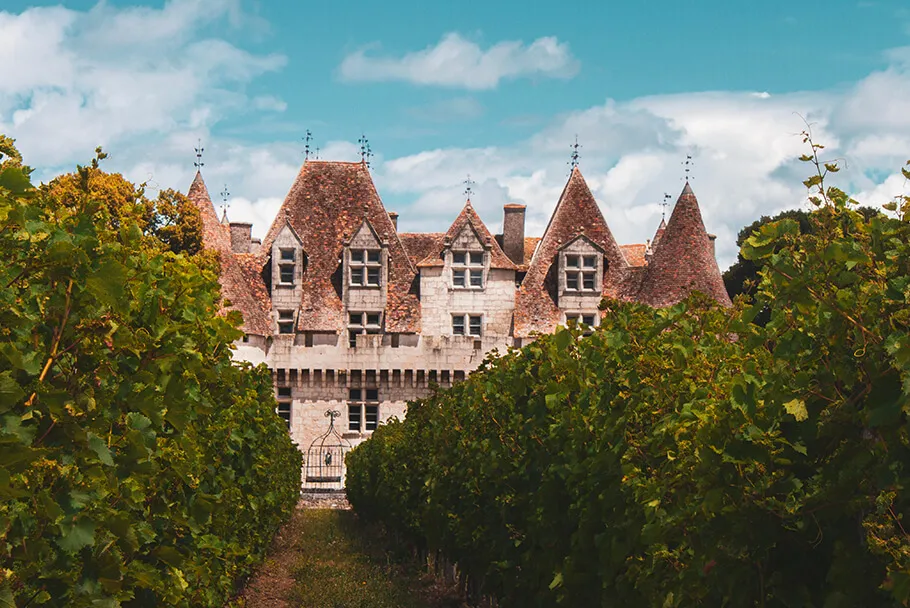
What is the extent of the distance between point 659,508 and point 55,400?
3045mm

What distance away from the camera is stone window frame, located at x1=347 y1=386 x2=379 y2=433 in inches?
1636

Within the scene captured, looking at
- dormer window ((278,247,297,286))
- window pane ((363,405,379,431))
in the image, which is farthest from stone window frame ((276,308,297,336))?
window pane ((363,405,379,431))

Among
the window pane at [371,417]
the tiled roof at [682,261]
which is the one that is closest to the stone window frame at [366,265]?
the window pane at [371,417]

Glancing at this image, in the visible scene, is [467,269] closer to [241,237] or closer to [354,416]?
[354,416]

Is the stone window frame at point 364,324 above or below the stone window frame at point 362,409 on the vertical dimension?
above

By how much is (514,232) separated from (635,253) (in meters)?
6.38

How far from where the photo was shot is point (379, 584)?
638 inches

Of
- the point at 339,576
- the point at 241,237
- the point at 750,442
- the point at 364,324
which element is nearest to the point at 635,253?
the point at 364,324

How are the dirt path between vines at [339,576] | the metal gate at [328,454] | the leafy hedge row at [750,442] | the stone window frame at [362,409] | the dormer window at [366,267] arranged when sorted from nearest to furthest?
the leafy hedge row at [750,442] < the dirt path between vines at [339,576] < the metal gate at [328,454] < the stone window frame at [362,409] < the dormer window at [366,267]

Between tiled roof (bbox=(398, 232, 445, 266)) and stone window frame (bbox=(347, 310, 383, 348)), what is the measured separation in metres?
3.43

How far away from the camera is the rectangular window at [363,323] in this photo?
139ft

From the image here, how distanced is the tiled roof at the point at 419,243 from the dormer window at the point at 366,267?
2.47m

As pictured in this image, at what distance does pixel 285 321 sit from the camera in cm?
4231

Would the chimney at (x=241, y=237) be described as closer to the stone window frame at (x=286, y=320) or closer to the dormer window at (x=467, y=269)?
the stone window frame at (x=286, y=320)
